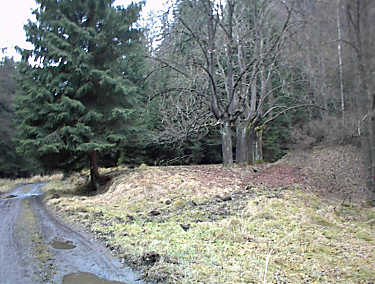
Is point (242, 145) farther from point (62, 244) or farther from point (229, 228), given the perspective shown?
point (62, 244)

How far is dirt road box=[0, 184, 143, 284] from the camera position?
3.81 m

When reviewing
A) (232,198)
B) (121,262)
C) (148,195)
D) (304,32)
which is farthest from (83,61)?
(121,262)

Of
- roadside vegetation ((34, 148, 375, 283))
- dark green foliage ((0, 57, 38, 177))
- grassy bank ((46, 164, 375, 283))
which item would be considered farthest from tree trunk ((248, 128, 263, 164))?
dark green foliage ((0, 57, 38, 177))

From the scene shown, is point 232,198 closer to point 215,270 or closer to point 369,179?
point 369,179

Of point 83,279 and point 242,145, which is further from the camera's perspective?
point 242,145

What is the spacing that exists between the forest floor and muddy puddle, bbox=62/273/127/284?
0.52 meters

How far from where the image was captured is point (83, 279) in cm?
378

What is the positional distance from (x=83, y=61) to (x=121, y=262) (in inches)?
398

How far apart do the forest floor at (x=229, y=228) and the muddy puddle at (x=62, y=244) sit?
0.50 meters

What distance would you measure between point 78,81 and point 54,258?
9.98m

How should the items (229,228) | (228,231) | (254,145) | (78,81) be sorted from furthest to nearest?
(254,145) → (78,81) → (229,228) → (228,231)

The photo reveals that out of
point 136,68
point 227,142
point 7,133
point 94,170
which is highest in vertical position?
point 136,68

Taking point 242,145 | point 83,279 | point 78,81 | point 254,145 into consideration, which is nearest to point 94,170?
point 78,81

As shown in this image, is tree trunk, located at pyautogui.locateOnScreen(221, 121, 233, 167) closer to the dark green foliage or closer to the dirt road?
the dirt road
